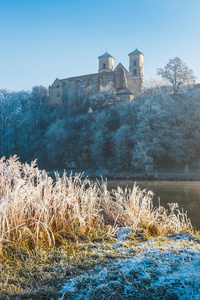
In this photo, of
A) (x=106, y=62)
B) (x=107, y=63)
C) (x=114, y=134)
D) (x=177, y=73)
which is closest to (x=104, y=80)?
(x=107, y=63)

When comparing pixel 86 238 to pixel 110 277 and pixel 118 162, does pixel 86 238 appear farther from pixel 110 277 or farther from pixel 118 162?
pixel 118 162

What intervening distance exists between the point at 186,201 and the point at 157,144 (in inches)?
580

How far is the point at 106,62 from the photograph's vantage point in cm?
5534

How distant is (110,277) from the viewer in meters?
2.31

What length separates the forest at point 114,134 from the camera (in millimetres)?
26250

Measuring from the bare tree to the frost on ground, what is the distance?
3949 centimetres

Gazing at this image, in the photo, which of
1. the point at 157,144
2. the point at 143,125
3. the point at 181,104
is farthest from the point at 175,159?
the point at 181,104

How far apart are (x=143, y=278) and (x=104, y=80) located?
49.3m

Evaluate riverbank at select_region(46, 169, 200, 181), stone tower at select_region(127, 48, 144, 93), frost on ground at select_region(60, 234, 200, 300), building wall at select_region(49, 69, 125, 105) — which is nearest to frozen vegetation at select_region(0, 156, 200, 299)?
frost on ground at select_region(60, 234, 200, 300)

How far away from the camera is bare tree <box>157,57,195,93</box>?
129ft

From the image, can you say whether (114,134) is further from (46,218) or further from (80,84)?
(46,218)

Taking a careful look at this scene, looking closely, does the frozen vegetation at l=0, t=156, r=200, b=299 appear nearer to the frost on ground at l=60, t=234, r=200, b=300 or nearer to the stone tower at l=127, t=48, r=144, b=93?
the frost on ground at l=60, t=234, r=200, b=300

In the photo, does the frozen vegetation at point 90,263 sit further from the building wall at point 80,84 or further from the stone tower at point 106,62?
the stone tower at point 106,62

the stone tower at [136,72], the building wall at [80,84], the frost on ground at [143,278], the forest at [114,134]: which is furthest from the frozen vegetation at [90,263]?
the stone tower at [136,72]
